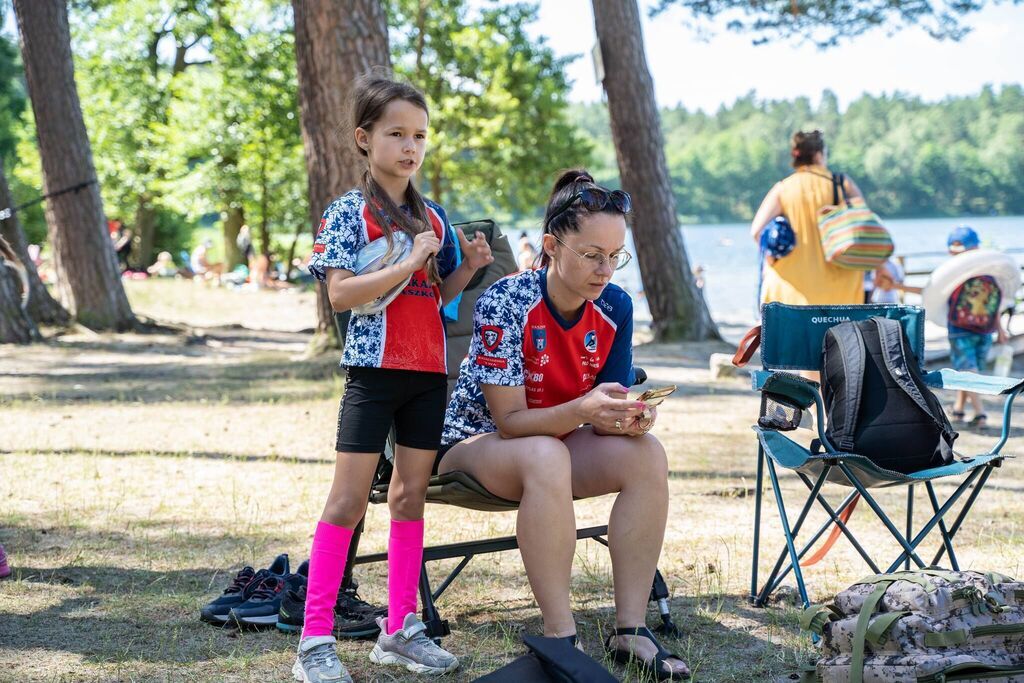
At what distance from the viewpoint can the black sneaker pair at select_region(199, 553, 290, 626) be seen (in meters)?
3.31

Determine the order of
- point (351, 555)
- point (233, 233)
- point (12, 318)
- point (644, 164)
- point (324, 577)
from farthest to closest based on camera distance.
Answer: point (233, 233), point (644, 164), point (12, 318), point (351, 555), point (324, 577)

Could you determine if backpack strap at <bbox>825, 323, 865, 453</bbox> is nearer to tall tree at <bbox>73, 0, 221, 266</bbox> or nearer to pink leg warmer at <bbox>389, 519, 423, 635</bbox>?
pink leg warmer at <bbox>389, 519, 423, 635</bbox>

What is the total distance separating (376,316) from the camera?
2854 mm

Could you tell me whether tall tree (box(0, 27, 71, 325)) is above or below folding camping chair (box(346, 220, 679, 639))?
above

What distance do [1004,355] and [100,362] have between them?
7.61 m

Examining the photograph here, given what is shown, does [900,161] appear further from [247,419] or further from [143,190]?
[247,419]

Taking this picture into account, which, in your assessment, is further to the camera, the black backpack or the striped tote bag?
the striped tote bag

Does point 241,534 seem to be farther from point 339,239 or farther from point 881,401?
point 881,401

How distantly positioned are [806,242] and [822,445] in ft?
8.48

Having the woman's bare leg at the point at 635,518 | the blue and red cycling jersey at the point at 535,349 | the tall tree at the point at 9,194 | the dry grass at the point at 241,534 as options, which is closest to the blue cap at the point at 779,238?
the dry grass at the point at 241,534

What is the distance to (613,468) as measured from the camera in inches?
117

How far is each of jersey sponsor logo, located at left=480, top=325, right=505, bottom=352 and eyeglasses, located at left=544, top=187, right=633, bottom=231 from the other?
1.11 ft

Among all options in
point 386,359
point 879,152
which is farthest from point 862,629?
Answer: point 879,152

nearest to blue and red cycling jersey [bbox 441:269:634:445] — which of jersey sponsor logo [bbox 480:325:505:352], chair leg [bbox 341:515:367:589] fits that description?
jersey sponsor logo [bbox 480:325:505:352]
